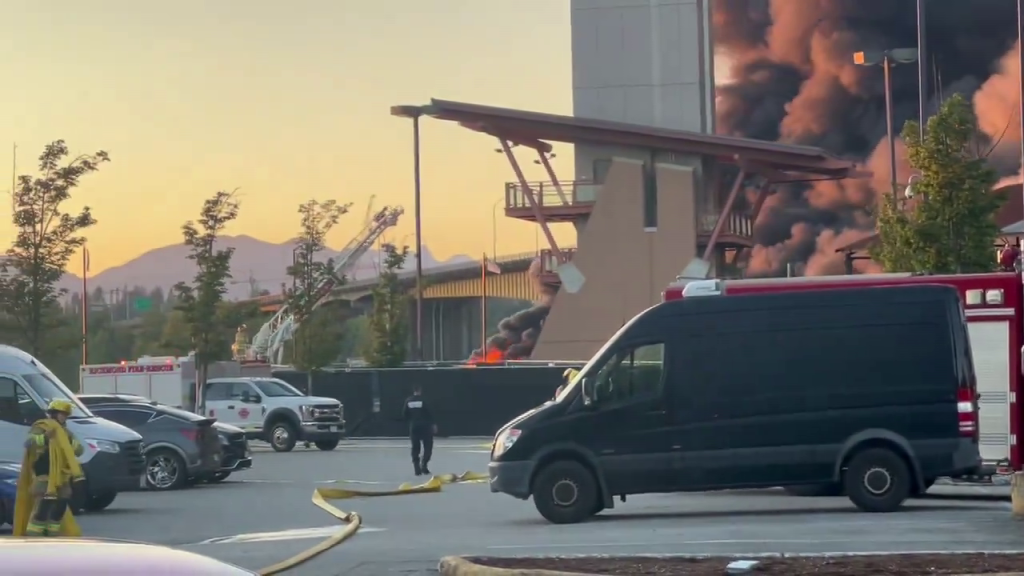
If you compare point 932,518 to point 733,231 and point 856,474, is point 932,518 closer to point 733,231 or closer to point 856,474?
point 856,474

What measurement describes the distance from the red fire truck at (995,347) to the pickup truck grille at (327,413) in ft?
68.2

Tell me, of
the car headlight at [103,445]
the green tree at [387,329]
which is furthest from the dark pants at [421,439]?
the green tree at [387,329]

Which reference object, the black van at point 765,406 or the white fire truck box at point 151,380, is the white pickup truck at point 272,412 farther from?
the black van at point 765,406

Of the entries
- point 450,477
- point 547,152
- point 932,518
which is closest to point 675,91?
point 547,152

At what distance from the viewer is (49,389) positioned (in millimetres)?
21891

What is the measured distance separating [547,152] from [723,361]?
4450 cm

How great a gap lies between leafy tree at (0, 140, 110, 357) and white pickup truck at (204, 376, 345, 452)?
4.98m

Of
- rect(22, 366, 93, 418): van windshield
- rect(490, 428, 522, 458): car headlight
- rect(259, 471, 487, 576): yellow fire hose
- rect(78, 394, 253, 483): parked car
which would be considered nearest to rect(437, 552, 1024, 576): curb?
rect(259, 471, 487, 576): yellow fire hose

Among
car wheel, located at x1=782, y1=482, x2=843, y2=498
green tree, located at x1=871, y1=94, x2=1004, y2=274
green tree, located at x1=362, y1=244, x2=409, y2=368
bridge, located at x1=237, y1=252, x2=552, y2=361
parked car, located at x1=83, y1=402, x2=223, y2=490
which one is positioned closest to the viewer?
car wheel, located at x1=782, y1=482, x2=843, y2=498

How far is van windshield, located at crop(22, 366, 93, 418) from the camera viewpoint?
21.6m

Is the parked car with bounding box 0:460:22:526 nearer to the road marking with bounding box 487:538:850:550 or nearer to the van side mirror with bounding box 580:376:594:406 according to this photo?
the road marking with bounding box 487:538:850:550

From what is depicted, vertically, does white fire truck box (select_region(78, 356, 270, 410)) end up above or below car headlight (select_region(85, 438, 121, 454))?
above

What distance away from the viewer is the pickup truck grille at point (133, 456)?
2117 centimetres

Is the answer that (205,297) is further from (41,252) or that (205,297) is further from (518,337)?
(518,337)
